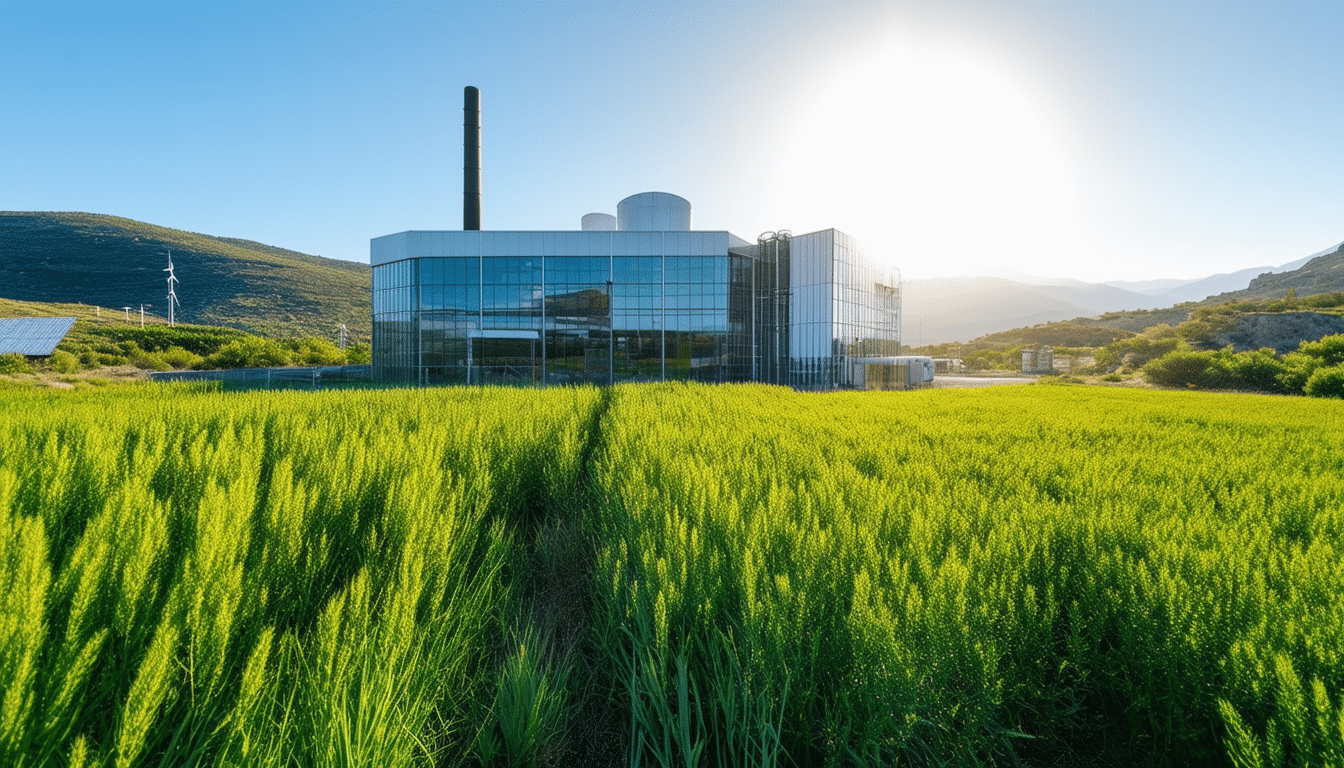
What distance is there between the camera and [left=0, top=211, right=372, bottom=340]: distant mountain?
72.5 meters

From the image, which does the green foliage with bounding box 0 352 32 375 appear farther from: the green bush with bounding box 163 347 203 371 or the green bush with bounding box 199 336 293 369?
the green bush with bounding box 199 336 293 369

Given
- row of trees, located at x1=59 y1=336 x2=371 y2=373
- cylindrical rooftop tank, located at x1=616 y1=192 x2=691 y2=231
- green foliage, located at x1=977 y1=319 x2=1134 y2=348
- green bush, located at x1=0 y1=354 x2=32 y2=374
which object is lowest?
green bush, located at x1=0 y1=354 x2=32 y2=374

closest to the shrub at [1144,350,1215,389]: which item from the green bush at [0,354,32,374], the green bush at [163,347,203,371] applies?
the green bush at [0,354,32,374]

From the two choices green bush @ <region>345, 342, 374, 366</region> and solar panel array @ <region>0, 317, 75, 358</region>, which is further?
green bush @ <region>345, 342, 374, 366</region>

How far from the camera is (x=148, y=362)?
3105cm

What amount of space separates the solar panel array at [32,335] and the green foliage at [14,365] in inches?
55.7

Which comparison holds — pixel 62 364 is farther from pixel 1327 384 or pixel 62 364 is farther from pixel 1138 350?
pixel 1138 350

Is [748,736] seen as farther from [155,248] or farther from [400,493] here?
[155,248]

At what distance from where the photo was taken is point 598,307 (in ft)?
85.0

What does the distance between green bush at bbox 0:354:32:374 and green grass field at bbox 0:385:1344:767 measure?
92.7ft

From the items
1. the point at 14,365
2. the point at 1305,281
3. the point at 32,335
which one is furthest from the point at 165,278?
the point at 1305,281

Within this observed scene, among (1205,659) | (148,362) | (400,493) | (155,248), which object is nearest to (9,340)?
(148,362)

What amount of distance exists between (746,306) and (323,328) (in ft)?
222

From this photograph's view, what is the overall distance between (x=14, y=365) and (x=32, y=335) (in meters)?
9.31
